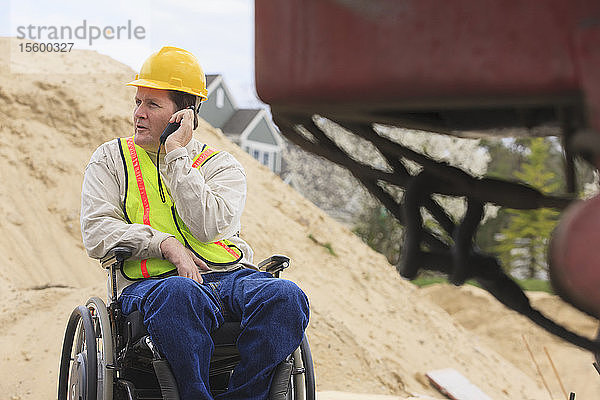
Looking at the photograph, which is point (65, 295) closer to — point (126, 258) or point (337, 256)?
point (337, 256)

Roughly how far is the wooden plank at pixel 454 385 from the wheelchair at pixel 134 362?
12.6 feet

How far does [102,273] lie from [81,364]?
4797 millimetres

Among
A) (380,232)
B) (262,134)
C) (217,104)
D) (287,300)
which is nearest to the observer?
(287,300)

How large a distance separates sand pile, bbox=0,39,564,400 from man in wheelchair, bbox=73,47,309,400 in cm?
298

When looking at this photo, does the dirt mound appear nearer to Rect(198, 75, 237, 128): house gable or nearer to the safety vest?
the safety vest

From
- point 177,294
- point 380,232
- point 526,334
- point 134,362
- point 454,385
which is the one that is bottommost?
point 380,232

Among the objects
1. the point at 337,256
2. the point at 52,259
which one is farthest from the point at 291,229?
the point at 52,259

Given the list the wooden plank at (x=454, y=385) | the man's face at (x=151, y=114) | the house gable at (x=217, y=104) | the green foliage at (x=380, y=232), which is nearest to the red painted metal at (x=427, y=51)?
the man's face at (x=151, y=114)

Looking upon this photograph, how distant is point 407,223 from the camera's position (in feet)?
4.00

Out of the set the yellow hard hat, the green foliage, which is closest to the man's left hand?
the yellow hard hat

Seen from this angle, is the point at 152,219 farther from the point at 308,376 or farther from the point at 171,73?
the point at 308,376

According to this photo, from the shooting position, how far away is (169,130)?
318cm

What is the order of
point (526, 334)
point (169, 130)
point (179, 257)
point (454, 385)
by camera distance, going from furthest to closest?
point (526, 334)
point (454, 385)
point (169, 130)
point (179, 257)

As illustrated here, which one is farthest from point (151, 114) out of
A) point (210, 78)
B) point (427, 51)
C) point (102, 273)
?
point (210, 78)
